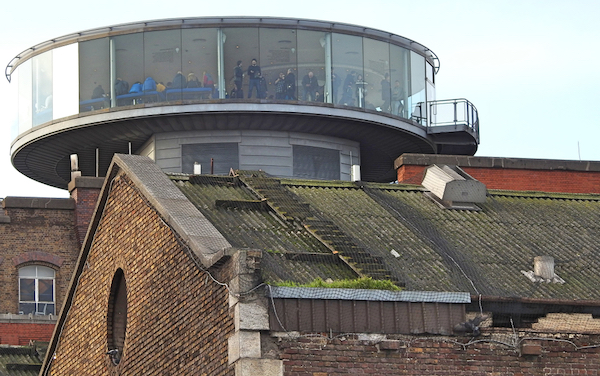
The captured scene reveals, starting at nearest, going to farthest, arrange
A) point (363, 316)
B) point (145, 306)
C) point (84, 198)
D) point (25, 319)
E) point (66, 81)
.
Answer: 1. point (363, 316)
2. point (145, 306)
3. point (25, 319)
4. point (84, 198)
5. point (66, 81)

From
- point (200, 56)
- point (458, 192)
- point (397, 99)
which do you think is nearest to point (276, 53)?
point (200, 56)

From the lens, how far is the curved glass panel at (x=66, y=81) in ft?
139

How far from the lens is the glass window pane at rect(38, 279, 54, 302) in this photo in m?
39.0

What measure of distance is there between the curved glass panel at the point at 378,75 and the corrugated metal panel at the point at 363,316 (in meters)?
23.2

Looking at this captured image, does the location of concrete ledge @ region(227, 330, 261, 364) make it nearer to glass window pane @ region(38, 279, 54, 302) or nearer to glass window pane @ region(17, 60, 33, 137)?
glass window pane @ region(38, 279, 54, 302)

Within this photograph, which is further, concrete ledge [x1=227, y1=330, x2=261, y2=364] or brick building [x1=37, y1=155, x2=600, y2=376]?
brick building [x1=37, y1=155, x2=600, y2=376]

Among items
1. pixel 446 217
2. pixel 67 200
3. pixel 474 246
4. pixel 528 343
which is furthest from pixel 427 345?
pixel 67 200

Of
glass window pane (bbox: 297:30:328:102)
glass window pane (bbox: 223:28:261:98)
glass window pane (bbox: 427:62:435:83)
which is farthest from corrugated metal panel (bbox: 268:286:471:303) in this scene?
glass window pane (bbox: 427:62:435:83)

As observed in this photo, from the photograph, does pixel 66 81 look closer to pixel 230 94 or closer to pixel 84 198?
pixel 84 198

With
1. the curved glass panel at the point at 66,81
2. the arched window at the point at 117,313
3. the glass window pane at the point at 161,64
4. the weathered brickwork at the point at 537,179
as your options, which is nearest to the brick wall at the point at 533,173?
the weathered brickwork at the point at 537,179

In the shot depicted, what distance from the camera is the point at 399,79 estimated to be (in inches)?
1715

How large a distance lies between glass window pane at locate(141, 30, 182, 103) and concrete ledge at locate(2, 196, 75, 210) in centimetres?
418

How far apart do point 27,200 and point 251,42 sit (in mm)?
8430

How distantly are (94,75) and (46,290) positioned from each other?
24.1ft
